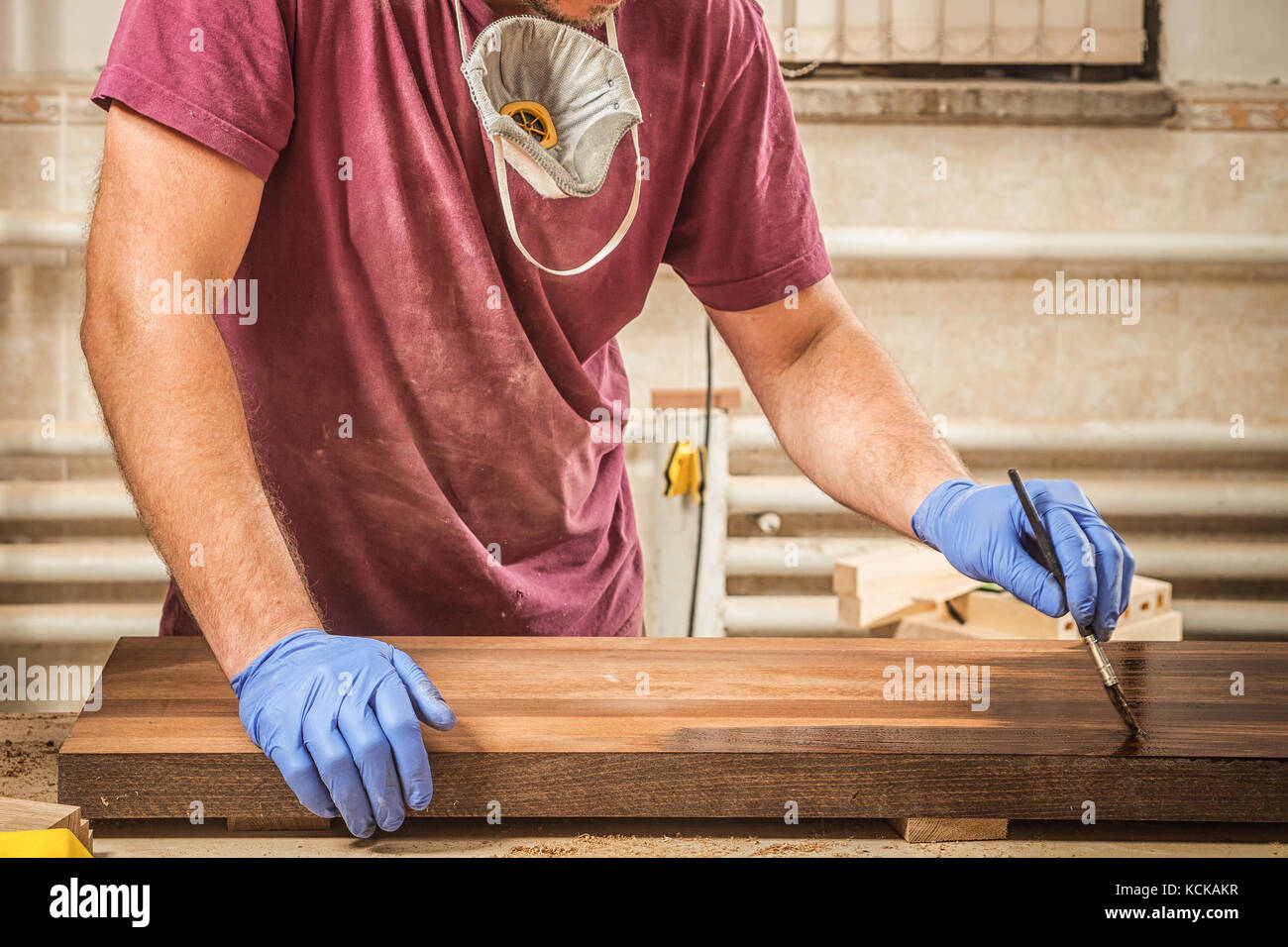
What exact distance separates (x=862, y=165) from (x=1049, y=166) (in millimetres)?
578

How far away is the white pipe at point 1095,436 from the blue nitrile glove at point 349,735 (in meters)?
2.17

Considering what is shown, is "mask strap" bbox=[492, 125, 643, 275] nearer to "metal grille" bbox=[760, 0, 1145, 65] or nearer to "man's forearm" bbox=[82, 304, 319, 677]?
"man's forearm" bbox=[82, 304, 319, 677]

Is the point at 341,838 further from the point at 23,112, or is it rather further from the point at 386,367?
the point at 23,112

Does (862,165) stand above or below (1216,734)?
above

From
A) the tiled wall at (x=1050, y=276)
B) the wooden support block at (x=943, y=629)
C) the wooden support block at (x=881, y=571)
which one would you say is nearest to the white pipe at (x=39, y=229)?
the tiled wall at (x=1050, y=276)

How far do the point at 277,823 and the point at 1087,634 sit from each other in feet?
3.12

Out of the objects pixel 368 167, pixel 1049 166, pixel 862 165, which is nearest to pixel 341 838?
pixel 368 167

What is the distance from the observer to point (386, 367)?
1.52 metres

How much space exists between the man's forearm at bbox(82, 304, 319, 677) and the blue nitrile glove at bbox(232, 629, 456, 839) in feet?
0.36

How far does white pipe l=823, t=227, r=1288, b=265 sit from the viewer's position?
10.2 ft

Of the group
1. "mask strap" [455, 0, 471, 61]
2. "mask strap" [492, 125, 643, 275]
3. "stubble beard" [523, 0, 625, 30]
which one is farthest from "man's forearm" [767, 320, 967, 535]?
"mask strap" [455, 0, 471, 61]

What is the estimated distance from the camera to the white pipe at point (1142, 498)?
3.21 m

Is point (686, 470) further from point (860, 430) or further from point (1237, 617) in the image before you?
point (1237, 617)

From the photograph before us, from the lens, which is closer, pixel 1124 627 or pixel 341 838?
pixel 341 838
